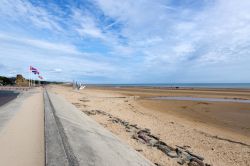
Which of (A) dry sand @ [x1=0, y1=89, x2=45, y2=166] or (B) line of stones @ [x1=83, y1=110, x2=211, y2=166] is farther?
(B) line of stones @ [x1=83, y1=110, x2=211, y2=166]

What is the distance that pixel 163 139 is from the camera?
9.38 m

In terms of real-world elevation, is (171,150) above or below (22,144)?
below

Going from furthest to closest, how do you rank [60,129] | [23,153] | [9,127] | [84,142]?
[9,127] → [60,129] → [84,142] → [23,153]

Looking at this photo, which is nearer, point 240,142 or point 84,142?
point 84,142

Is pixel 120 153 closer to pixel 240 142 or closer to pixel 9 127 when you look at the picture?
pixel 9 127

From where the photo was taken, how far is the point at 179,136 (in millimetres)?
9953

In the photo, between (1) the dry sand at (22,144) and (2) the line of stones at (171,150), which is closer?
(1) the dry sand at (22,144)

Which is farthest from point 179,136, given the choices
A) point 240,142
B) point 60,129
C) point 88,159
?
point 88,159

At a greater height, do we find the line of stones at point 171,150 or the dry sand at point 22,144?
the dry sand at point 22,144

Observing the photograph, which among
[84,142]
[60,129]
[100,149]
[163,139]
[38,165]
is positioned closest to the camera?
[38,165]

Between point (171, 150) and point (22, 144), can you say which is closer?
point (22, 144)

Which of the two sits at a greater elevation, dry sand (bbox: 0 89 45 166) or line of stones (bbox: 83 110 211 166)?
dry sand (bbox: 0 89 45 166)

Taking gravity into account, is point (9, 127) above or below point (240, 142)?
above

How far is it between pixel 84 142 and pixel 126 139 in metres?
2.77
